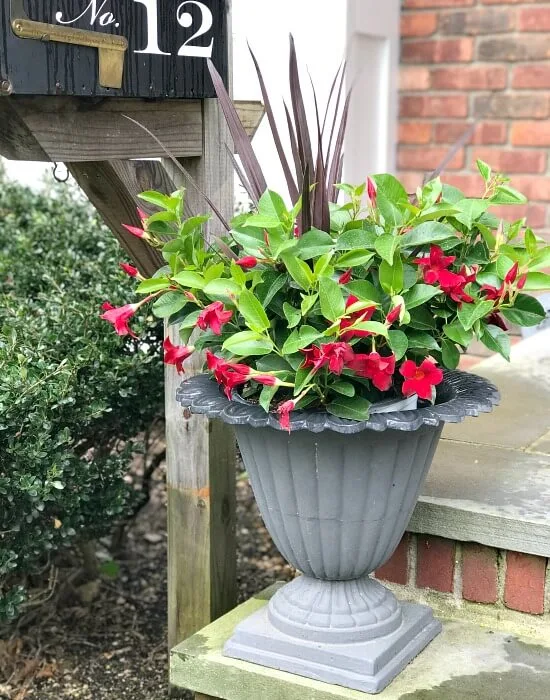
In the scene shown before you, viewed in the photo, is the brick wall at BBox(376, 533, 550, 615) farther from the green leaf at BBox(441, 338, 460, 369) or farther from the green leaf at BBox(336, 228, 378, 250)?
the green leaf at BBox(336, 228, 378, 250)

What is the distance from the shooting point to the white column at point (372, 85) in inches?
128

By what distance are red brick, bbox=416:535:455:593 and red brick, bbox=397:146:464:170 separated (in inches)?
74.8

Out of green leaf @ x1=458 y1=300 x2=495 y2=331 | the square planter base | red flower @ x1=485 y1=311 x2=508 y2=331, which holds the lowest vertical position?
the square planter base

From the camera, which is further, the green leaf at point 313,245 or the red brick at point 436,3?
the red brick at point 436,3

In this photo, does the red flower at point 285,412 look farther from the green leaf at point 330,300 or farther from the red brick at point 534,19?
the red brick at point 534,19

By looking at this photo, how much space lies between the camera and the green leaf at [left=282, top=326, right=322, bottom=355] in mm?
1444

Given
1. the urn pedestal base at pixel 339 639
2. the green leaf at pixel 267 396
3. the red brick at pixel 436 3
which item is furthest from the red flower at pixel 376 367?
the red brick at pixel 436 3

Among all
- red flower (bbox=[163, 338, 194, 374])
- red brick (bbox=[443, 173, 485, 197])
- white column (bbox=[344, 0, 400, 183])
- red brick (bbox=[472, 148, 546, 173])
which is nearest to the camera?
red flower (bbox=[163, 338, 194, 374])

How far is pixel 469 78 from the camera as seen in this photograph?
3.46 m

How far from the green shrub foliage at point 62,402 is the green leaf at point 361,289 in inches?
30.1

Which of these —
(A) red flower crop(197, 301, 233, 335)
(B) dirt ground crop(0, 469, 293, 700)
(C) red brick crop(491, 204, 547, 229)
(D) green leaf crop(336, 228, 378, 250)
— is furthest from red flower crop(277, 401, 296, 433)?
(C) red brick crop(491, 204, 547, 229)

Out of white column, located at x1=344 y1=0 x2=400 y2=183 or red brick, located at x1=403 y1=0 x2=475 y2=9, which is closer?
white column, located at x1=344 y1=0 x2=400 y2=183

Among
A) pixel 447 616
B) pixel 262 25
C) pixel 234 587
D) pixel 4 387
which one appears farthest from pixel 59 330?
pixel 262 25

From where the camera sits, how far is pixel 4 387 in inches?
76.0
